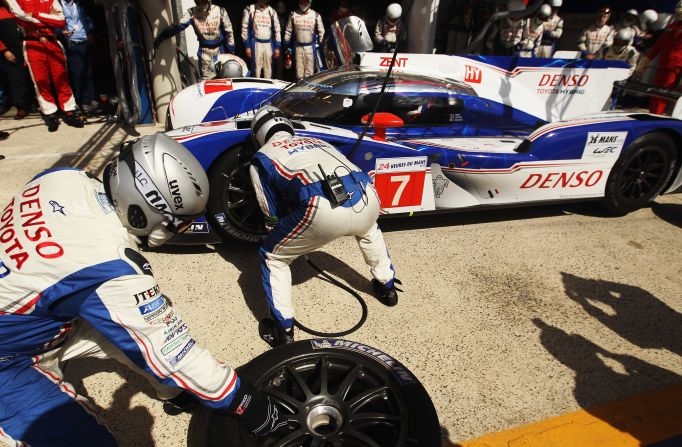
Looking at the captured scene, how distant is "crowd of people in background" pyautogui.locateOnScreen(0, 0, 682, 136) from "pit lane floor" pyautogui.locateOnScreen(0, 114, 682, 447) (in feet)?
9.11

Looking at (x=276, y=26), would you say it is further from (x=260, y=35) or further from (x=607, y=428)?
(x=607, y=428)

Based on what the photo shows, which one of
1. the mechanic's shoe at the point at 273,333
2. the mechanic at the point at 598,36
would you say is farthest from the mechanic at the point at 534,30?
the mechanic's shoe at the point at 273,333

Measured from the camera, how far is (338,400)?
1.76 metres

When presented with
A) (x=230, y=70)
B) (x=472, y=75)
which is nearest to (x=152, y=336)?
(x=472, y=75)

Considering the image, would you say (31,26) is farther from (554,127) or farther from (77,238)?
(554,127)

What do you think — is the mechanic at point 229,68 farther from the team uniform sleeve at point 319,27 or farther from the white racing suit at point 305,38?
the team uniform sleeve at point 319,27

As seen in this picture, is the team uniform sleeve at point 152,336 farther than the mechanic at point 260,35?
No

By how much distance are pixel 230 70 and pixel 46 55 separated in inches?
116

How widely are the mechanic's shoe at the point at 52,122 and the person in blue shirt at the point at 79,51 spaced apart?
89 cm

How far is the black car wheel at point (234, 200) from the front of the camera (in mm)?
2953

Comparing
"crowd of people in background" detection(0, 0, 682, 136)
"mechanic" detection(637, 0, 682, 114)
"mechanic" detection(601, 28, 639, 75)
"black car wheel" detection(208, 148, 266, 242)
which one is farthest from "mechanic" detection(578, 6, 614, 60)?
"black car wheel" detection(208, 148, 266, 242)

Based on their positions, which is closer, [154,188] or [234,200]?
[154,188]

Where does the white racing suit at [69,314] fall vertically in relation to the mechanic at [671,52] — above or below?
below

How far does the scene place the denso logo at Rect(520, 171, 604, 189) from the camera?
3.58 m
